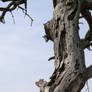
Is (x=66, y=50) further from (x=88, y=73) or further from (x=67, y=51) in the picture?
(x=88, y=73)

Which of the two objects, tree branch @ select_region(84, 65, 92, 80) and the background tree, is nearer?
the background tree

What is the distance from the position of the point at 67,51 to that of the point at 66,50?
0.03 metres

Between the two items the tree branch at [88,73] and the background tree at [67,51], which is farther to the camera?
the tree branch at [88,73]

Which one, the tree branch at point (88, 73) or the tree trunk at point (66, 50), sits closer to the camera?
the tree trunk at point (66, 50)

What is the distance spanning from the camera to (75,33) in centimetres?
451

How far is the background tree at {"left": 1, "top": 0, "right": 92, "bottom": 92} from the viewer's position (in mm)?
4102

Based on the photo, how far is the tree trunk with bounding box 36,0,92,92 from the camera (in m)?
4.10

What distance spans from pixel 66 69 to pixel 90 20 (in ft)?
6.45

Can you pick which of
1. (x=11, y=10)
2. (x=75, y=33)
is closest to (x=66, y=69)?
(x=75, y=33)

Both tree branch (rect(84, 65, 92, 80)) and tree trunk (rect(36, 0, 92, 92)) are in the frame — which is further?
tree branch (rect(84, 65, 92, 80))

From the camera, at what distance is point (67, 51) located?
4316 millimetres

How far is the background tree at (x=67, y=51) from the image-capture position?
4.10 meters

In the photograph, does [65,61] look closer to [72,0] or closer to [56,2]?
[72,0]

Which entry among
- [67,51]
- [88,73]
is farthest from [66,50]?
[88,73]
